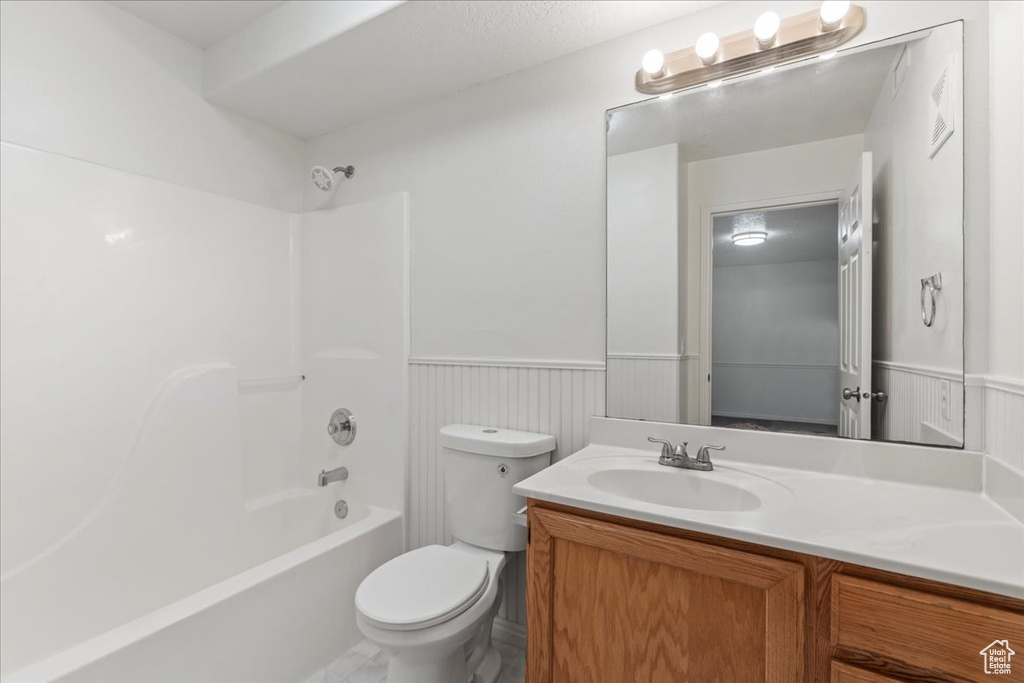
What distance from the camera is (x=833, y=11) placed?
127 cm

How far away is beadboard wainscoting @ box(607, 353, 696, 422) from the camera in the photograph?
1.55 meters

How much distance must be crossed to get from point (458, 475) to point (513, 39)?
1574 millimetres

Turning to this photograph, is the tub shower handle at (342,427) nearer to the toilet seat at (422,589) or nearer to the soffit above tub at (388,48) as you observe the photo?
the toilet seat at (422,589)

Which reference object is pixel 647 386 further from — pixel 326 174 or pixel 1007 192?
pixel 326 174

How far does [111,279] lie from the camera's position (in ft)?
5.89

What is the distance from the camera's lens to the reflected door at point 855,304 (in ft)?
4.24

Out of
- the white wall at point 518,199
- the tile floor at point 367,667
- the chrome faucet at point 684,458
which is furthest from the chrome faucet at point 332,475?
the chrome faucet at point 684,458

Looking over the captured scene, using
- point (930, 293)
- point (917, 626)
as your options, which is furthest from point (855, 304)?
point (917, 626)

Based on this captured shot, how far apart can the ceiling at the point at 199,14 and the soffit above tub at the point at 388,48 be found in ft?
0.11

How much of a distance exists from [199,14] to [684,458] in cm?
241

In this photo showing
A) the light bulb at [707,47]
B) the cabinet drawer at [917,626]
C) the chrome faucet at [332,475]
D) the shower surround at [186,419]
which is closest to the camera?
the cabinet drawer at [917,626]

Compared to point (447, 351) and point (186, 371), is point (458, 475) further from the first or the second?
point (186, 371)

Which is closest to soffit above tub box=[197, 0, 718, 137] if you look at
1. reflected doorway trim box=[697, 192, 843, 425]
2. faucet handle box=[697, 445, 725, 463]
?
reflected doorway trim box=[697, 192, 843, 425]

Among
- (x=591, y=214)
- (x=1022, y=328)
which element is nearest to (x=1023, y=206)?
(x=1022, y=328)
